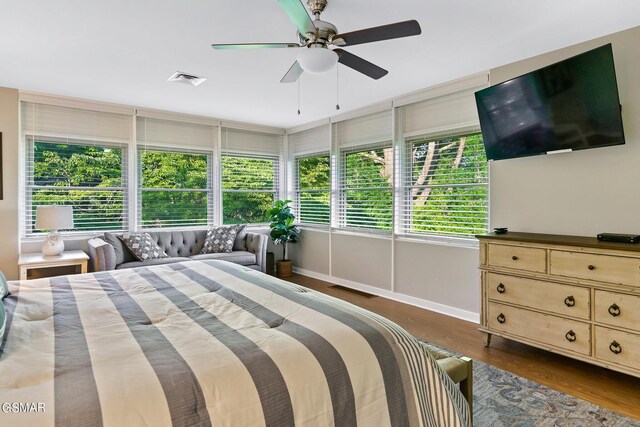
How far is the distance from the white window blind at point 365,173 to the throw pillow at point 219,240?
155cm

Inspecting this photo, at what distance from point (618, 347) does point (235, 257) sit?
12.7 feet

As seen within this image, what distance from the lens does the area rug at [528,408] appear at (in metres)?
2.06

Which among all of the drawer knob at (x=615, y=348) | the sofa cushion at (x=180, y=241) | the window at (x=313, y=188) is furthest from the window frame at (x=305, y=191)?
the drawer knob at (x=615, y=348)

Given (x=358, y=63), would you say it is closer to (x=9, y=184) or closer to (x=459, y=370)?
(x=459, y=370)

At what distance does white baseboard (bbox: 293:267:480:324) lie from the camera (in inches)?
150

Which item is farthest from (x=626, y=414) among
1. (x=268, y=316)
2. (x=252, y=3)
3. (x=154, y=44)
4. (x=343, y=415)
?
(x=154, y=44)

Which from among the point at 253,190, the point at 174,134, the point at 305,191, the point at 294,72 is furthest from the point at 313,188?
the point at 294,72

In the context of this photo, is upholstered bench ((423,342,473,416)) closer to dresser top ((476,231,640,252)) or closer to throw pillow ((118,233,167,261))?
dresser top ((476,231,640,252))

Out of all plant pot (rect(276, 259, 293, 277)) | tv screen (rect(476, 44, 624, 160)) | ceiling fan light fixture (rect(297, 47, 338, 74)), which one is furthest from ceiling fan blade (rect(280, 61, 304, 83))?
plant pot (rect(276, 259, 293, 277))

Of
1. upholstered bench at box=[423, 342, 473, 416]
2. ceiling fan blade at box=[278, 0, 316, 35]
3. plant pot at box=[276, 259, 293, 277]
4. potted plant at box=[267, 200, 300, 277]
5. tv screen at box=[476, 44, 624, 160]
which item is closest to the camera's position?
upholstered bench at box=[423, 342, 473, 416]

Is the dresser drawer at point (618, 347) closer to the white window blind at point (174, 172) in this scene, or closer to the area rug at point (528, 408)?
the area rug at point (528, 408)

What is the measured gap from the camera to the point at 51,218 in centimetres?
386

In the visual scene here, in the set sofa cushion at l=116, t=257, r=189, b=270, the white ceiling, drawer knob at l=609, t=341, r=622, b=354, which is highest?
the white ceiling

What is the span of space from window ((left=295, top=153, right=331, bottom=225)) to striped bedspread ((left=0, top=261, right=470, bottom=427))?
391 centimetres
